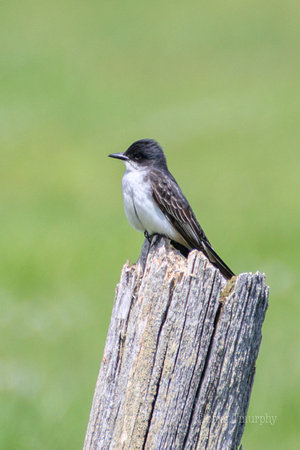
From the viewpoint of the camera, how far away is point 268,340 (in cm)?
796

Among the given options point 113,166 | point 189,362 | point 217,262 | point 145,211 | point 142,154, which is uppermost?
point 113,166

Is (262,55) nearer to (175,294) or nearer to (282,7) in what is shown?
(282,7)

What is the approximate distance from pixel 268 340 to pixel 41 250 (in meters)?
3.71

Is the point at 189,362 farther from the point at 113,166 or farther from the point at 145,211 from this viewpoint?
the point at 113,166

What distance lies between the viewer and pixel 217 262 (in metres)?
5.38

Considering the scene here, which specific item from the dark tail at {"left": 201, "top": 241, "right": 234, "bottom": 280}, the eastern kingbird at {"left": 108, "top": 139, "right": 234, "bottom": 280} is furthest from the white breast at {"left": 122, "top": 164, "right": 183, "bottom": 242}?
the dark tail at {"left": 201, "top": 241, "right": 234, "bottom": 280}

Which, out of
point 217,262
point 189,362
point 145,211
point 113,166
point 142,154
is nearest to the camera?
point 189,362

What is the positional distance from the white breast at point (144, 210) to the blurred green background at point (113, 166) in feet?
6.39

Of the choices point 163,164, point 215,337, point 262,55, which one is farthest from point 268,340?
point 262,55

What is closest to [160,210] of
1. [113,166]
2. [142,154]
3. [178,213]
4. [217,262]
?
[178,213]

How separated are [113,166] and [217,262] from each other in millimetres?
8025

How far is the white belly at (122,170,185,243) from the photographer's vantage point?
588cm

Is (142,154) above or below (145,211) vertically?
above

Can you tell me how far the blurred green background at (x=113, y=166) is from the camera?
24.5ft
